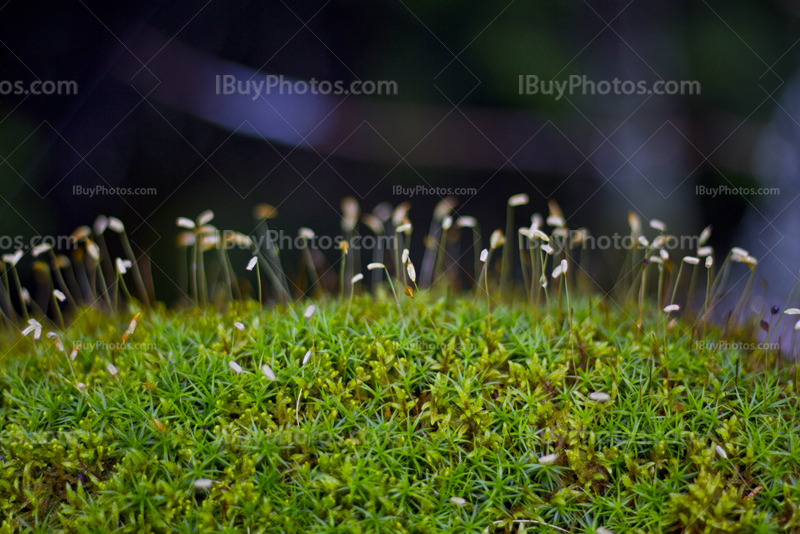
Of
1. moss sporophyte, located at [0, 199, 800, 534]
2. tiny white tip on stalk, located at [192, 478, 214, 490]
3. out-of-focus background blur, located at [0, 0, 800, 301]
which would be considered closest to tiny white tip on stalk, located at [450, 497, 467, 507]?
moss sporophyte, located at [0, 199, 800, 534]

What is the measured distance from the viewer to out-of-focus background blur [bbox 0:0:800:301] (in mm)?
3506

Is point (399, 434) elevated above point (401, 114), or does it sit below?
below

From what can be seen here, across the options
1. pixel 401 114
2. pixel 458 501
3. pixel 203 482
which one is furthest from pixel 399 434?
pixel 401 114

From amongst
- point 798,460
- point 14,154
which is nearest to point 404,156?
point 14,154

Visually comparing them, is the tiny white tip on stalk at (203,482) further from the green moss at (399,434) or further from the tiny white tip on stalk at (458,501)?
the tiny white tip on stalk at (458,501)

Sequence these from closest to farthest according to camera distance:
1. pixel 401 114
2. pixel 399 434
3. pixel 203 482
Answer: pixel 203 482 < pixel 399 434 < pixel 401 114

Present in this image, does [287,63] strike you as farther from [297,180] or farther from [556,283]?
[556,283]

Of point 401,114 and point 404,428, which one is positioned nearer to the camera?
point 404,428

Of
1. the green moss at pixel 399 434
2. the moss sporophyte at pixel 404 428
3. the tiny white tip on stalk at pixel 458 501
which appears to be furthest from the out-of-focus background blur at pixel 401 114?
the tiny white tip on stalk at pixel 458 501

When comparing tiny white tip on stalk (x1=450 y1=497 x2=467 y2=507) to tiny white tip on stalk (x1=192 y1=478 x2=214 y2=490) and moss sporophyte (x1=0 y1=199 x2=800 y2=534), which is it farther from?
tiny white tip on stalk (x1=192 y1=478 x2=214 y2=490)

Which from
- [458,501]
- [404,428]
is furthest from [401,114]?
[458,501]

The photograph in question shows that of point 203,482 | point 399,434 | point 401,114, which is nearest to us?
point 203,482

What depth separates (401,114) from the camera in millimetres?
4348

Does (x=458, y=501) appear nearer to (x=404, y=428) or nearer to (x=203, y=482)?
(x=404, y=428)
